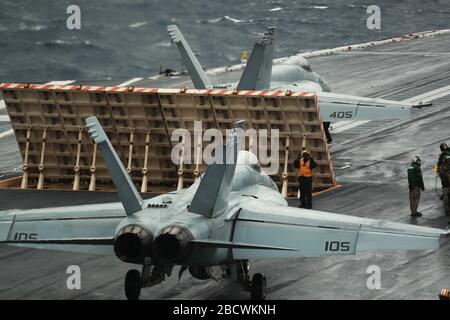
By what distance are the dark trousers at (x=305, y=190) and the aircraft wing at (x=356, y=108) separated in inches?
289

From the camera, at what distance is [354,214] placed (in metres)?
34.9

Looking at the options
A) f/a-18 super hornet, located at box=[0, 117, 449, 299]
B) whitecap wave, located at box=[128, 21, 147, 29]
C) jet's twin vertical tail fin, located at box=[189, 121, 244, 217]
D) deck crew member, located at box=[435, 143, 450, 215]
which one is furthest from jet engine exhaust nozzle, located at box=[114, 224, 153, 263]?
whitecap wave, located at box=[128, 21, 147, 29]

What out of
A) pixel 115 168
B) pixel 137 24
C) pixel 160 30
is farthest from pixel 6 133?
pixel 160 30

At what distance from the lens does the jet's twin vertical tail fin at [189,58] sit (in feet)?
140

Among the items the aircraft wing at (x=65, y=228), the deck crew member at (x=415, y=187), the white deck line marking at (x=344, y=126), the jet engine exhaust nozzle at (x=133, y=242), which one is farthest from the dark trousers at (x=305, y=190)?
the white deck line marking at (x=344, y=126)

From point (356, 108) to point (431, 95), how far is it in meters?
13.2

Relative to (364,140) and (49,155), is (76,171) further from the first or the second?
(364,140)

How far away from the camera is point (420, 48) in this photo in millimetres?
70438

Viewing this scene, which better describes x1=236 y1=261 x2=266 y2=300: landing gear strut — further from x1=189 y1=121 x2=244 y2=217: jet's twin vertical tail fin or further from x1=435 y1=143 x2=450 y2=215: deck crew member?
x1=435 y1=143 x2=450 y2=215: deck crew member

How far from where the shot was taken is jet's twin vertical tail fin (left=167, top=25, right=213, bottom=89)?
42.7 meters

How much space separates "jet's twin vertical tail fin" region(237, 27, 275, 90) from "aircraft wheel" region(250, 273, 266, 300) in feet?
48.3

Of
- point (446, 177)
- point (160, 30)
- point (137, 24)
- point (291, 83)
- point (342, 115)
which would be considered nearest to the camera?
point (446, 177)

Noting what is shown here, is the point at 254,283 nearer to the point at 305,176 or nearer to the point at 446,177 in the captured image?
the point at 305,176

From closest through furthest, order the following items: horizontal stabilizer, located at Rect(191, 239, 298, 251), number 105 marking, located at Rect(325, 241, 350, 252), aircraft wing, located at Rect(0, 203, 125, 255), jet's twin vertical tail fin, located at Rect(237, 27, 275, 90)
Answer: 1. number 105 marking, located at Rect(325, 241, 350, 252)
2. horizontal stabilizer, located at Rect(191, 239, 298, 251)
3. aircraft wing, located at Rect(0, 203, 125, 255)
4. jet's twin vertical tail fin, located at Rect(237, 27, 275, 90)
